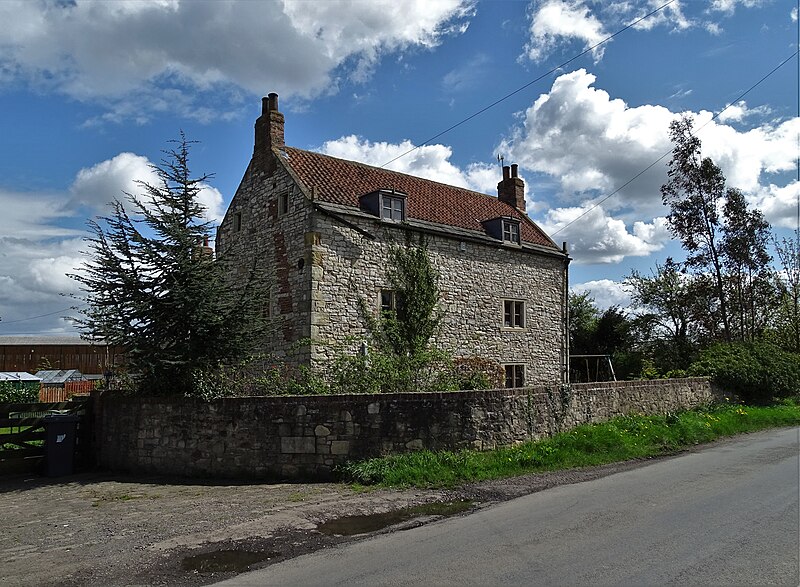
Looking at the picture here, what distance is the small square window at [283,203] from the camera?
22159 millimetres

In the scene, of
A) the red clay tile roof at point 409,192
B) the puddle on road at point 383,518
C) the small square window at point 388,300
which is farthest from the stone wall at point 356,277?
the puddle on road at point 383,518

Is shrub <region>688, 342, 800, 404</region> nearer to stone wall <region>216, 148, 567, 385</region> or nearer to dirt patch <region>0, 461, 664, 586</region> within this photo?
stone wall <region>216, 148, 567, 385</region>

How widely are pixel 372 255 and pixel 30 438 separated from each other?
12.2 m

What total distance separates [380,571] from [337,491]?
14.7ft

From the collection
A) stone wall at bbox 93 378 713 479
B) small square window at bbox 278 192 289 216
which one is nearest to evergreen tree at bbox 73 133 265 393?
stone wall at bbox 93 378 713 479

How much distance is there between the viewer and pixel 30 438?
13.6 meters

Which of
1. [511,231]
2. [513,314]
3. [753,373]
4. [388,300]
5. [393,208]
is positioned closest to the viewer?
[388,300]

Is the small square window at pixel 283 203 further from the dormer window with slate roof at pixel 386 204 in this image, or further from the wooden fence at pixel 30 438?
the wooden fence at pixel 30 438

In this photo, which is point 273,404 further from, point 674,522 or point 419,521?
point 674,522

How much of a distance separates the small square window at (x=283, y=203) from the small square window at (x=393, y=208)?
11.7 feet

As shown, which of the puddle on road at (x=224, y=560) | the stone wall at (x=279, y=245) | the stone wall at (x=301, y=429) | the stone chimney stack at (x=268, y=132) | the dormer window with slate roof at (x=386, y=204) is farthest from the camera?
the stone chimney stack at (x=268, y=132)

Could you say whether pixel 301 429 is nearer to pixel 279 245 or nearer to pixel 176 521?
pixel 176 521

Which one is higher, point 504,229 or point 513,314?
point 504,229

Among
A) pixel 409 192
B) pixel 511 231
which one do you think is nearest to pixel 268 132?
pixel 409 192
